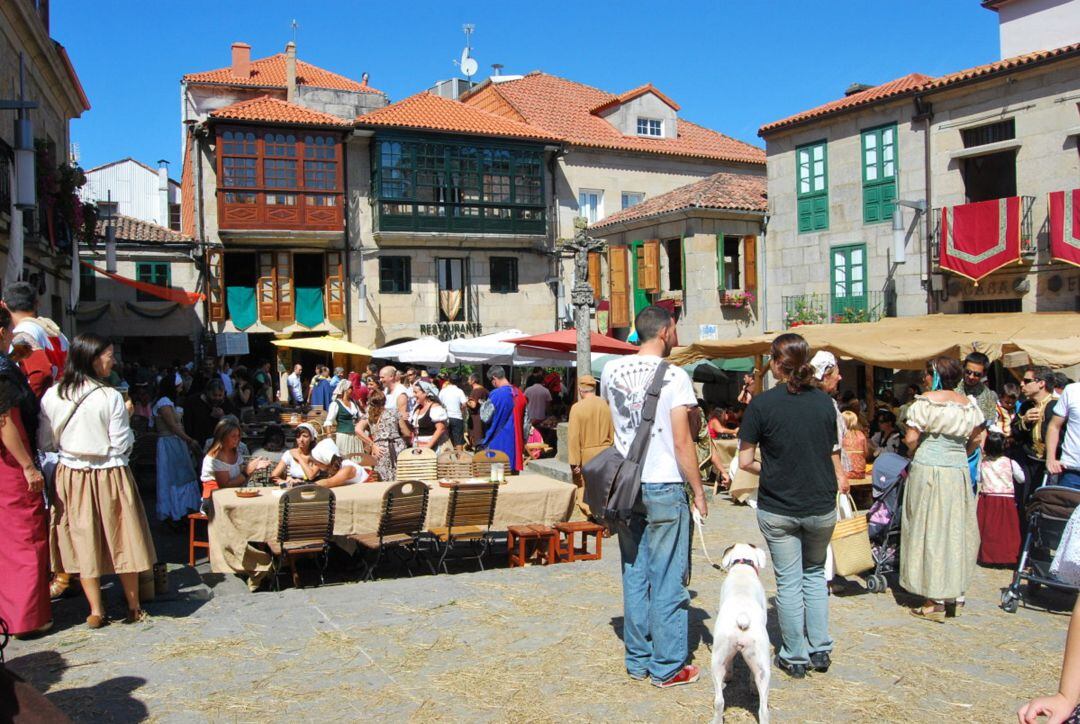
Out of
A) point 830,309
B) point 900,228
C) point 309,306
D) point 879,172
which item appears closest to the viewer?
point 900,228

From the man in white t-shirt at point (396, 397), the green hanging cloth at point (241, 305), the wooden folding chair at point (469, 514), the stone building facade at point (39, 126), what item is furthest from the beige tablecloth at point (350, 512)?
the green hanging cloth at point (241, 305)

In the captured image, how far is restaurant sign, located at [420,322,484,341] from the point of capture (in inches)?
1184

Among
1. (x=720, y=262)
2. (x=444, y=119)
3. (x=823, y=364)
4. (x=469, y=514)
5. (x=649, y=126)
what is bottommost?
Result: (x=469, y=514)

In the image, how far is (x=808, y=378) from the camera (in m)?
4.64

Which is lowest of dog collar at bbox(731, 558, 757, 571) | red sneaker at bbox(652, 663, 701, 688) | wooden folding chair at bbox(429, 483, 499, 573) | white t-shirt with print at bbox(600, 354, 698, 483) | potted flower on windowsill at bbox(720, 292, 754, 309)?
red sneaker at bbox(652, 663, 701, 688)

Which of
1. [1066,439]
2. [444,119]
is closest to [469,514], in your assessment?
[1066,439]

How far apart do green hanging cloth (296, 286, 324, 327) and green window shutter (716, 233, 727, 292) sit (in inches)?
500

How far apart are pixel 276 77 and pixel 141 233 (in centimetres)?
899

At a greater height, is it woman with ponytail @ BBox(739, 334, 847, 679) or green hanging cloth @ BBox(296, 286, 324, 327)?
green hanging cloth @ BBox(296, 286, 324, 327)

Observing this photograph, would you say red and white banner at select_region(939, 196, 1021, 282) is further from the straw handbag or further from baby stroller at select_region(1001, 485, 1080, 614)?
the straw handbag

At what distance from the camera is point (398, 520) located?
766 cm

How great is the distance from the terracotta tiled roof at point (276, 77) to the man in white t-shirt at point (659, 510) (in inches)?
1171

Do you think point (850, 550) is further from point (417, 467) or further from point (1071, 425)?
point (417, 467)

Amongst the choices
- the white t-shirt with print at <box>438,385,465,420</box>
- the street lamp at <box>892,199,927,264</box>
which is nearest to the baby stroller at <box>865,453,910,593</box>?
the white t-shirt with print at <box>438,385,465,420</box>
